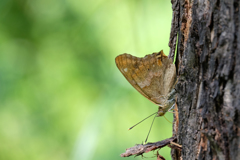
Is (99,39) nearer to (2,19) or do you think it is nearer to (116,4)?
(116,4)

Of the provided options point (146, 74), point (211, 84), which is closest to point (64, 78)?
point (146, 74)

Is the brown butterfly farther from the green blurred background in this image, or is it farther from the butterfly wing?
the green blurred background

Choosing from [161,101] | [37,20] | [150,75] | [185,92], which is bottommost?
[185,92]

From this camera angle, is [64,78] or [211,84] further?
[64,78]

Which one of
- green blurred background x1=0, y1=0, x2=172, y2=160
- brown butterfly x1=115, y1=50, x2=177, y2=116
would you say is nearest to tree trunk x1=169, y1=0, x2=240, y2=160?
brown butterfly x1=115, y1=50, x2=177, y2=116

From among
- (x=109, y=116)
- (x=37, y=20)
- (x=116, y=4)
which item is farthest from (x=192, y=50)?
(x=37, y=20)

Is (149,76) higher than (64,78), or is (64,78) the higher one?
(64,78)

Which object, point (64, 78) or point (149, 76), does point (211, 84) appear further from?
point (64, 78)
